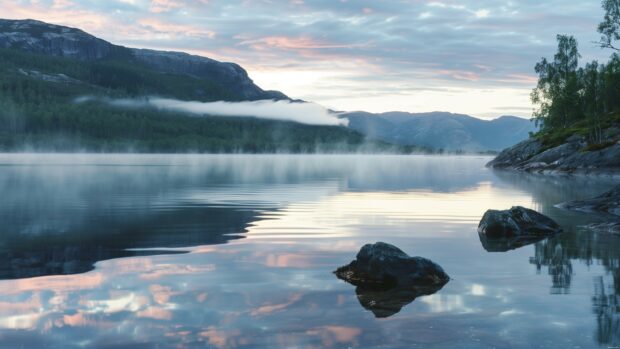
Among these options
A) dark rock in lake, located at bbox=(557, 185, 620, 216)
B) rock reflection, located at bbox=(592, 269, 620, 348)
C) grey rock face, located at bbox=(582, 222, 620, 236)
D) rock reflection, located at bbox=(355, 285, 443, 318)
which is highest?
dark rock in lake, located at bbox=(557, 185, 620, 216)

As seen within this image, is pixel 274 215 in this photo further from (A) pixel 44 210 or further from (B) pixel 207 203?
(A) pixel 44 210

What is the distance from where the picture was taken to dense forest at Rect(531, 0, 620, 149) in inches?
4359

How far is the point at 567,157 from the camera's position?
10944 centimetres

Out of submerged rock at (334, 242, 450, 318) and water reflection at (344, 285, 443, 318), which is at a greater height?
submerged rock at (334, 242, 450, 318)

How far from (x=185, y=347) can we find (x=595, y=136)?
117937 mm

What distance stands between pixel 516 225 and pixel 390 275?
13256mm

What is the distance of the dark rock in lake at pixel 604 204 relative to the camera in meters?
36.9

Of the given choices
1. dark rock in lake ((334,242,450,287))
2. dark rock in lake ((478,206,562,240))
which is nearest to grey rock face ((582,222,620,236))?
dark rock in lake ((478,206,562,240))

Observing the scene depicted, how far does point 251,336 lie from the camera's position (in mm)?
12609

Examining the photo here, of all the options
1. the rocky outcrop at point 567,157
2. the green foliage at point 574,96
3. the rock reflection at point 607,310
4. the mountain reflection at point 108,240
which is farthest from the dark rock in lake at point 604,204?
the green foliage at point 574,96

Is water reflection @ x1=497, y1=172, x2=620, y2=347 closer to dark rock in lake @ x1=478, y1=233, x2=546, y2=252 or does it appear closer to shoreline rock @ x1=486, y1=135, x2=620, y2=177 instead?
dark rock in lake @ x1=478, y1=233, x2=546, y2=252

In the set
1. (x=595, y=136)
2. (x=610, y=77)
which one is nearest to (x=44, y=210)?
(x=595, y=136)

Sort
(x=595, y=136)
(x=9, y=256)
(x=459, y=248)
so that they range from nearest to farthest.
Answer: (x=9, y=256), (x=459, y=248), (x=595, y=136)

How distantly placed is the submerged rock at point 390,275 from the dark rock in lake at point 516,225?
1071cm
